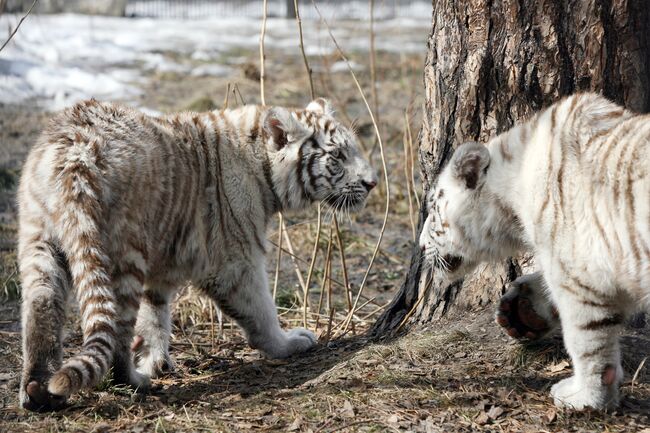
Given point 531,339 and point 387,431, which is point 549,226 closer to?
point 531,339

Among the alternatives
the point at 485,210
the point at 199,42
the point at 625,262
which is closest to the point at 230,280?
the point at 485,210

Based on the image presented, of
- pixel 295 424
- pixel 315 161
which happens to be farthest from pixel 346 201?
pixel 295 424

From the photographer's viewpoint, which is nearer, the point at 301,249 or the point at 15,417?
the point at 15,417

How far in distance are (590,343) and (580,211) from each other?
1.83ft

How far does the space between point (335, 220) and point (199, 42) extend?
11.5m

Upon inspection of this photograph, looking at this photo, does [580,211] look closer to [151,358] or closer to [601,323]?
[601,323]

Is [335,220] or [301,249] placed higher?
[335,220]

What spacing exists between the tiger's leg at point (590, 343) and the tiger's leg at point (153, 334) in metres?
2.04

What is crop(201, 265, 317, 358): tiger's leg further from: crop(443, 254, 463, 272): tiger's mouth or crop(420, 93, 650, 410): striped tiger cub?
crop(420, 93, 650, 410): striped tiger cub

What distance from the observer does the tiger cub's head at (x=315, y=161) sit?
516cm

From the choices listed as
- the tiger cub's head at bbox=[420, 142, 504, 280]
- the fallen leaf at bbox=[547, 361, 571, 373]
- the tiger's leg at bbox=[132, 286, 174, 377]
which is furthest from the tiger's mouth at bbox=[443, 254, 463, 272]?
the tiger's leg at bbox=[132, 286, 174, 377]

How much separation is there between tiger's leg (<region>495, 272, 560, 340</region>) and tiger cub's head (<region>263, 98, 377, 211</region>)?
124 centimetres

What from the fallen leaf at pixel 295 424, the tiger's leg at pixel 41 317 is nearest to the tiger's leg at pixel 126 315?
the tiger's leg at pixel 41 317

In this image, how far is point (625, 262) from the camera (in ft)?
12.3
